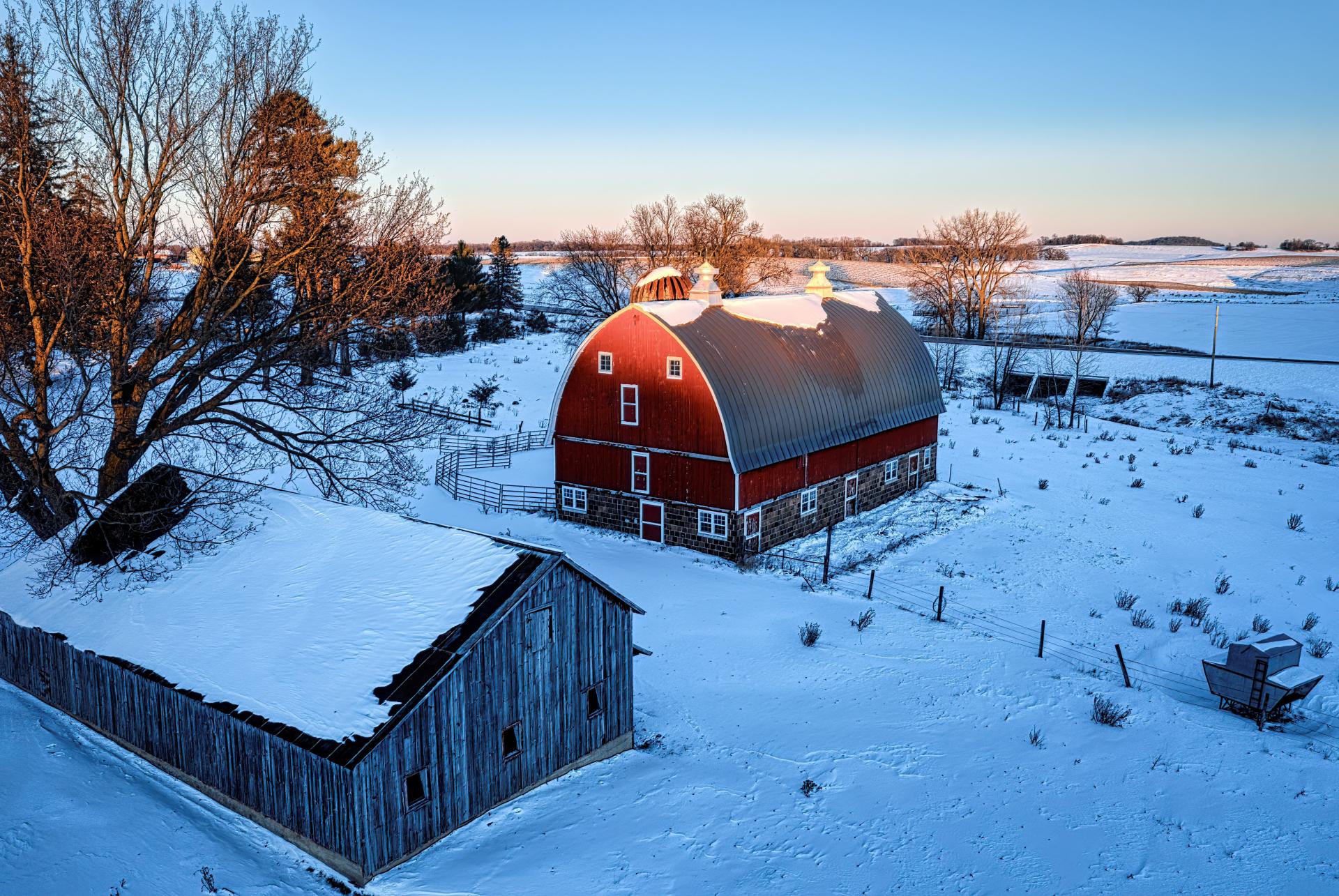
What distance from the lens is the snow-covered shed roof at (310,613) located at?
529 inches

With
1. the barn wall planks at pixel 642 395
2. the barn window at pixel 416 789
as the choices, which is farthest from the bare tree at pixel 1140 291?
the barn window at pixel 416 789

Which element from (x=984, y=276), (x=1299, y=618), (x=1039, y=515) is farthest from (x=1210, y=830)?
(x=984, y=276)

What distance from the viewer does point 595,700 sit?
53.5 ft

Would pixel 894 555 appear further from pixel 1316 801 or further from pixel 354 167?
pixel 354 167

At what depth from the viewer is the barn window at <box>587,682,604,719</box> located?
53.1 ft

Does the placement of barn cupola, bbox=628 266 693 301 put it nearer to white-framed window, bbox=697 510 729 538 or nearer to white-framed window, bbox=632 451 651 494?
white-framed window, bbox=632 451 651 494

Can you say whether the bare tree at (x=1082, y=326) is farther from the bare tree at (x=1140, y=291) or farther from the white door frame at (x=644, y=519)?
the white door frame at (x=644, y=519)

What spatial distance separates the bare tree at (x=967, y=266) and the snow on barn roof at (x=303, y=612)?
218 ft

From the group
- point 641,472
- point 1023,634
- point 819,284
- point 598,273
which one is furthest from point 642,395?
point 598,273

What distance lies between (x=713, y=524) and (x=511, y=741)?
44.7 feet

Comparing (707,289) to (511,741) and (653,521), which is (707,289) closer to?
(653,521)

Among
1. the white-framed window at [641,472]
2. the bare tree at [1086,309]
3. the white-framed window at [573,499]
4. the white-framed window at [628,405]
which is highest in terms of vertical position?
the bare tree at [1086,309]

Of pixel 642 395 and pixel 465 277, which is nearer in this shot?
pixel 642 395

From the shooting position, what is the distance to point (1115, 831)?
1434 cm
